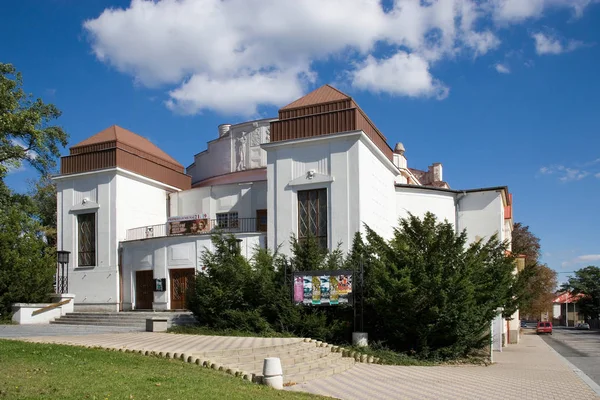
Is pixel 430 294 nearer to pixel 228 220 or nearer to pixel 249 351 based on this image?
pixel 249 351

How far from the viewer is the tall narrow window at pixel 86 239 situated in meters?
32.3

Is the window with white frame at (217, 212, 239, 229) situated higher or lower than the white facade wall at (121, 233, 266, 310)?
higher

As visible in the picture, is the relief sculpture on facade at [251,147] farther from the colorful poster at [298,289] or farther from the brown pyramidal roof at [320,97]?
the colorful poster at [298,289]

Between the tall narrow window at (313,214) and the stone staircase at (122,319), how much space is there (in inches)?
254

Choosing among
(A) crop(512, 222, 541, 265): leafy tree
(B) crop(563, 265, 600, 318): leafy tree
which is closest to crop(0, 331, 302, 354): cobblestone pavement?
(A) crop(512, 222, 541, 265): leafy tree

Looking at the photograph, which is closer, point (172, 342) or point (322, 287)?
point (172, 342)

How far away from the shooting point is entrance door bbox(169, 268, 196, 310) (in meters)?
29.7

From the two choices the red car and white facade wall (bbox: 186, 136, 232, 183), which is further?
the red car

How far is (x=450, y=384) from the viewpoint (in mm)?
15375

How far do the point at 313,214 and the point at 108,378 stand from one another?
17.3 m

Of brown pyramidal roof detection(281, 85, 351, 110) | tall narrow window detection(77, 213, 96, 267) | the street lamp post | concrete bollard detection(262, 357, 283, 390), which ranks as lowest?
concrete bollard detection(262, 357, 283, 390)

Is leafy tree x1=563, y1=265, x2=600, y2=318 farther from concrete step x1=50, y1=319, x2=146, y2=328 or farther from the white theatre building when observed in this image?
concrete step x1=50, y1=319, x2=146, y2=328

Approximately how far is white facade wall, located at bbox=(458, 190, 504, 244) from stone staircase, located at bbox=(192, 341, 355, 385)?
16.0 metres

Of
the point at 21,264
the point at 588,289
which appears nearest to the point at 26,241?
the point at 21,264
